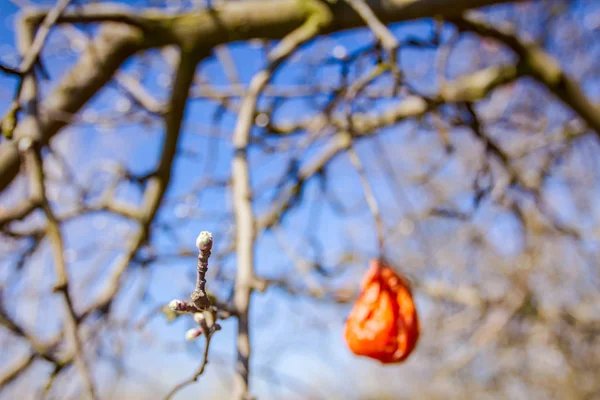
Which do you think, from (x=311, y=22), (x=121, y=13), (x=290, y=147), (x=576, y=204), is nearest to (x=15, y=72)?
(x=121, y=13)

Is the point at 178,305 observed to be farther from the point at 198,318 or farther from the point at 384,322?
the point at 384,322

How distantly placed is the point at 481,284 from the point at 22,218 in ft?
11.3

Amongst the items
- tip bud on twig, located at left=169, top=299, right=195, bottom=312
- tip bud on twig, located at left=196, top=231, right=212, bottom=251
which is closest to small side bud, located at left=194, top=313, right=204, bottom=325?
tip bud on twig, located at left=169, top=299, right=195, bottom=312

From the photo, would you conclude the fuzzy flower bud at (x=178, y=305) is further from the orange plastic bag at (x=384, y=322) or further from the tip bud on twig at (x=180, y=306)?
the orange plastic bag at (x=384, y=322)

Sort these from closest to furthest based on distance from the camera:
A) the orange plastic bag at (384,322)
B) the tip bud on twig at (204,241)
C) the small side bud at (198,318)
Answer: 1. the tip bud on twig at (204,241)
2. the small side bud at (198,318)
3. the orange plastic bag at (384,322)

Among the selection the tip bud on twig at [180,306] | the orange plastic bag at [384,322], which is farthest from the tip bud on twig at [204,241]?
the orange plastic bag at [384,322]

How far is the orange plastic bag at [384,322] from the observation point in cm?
103

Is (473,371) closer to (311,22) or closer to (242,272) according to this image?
(311,22)

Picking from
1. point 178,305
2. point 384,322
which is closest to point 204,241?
point 178,305

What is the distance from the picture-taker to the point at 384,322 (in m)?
1.03

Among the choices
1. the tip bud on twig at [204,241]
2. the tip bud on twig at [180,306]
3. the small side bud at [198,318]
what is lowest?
the small side bud at [198,318]

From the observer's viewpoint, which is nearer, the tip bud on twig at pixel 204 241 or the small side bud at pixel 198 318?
the tip bud on twig at pixel 204 241

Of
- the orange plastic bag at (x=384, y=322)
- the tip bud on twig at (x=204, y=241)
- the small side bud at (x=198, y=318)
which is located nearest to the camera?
the tip bud on twig at (x=204, y=241)

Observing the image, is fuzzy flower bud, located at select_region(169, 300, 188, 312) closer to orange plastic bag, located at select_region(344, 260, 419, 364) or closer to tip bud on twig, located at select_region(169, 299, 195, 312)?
tip bud on twig, located at select_region(169, 299, 195, 312)
